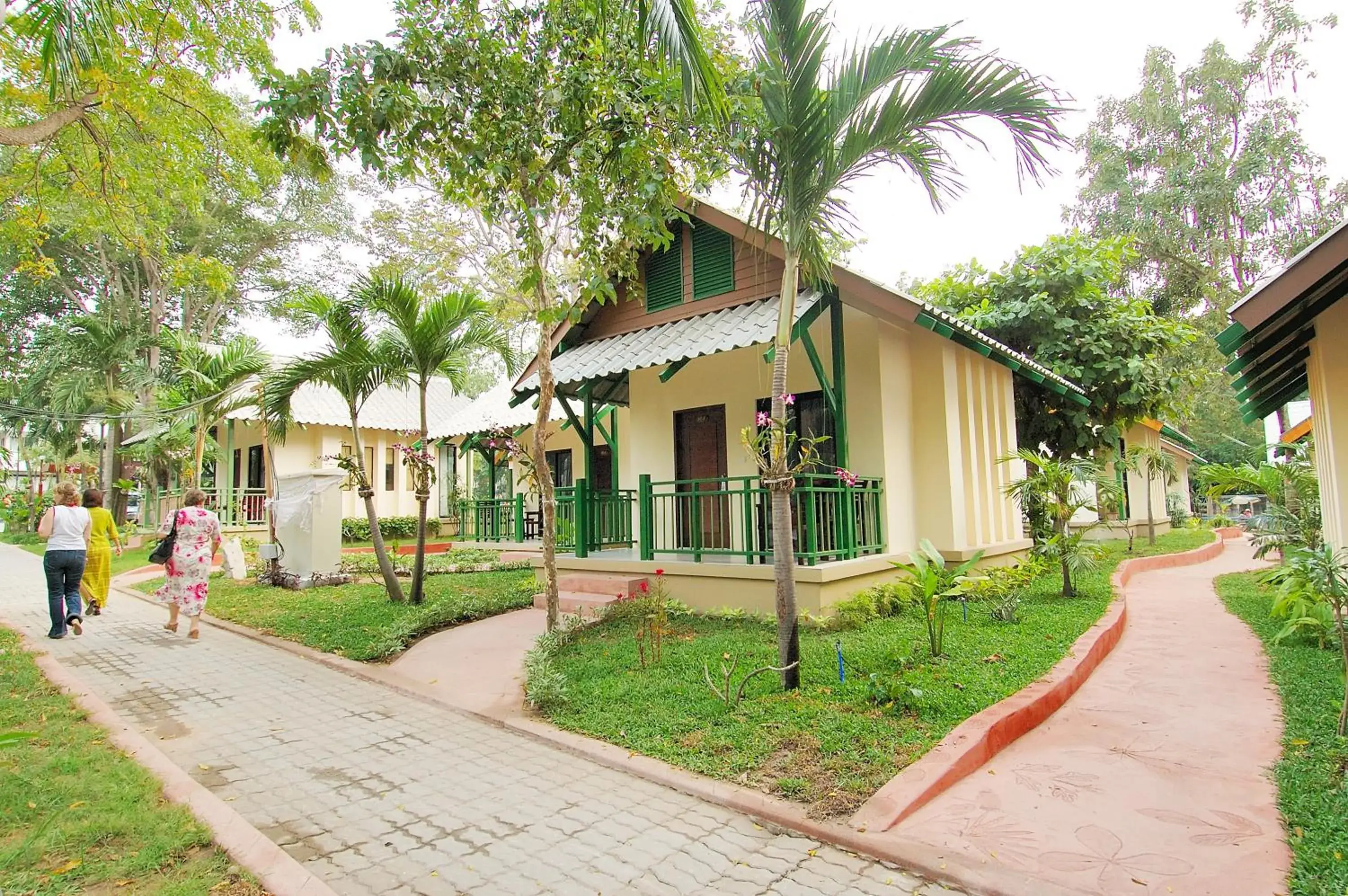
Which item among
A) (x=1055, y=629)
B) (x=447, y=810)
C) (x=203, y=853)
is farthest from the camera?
(x=1055, y=629)

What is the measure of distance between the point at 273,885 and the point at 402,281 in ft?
24.0

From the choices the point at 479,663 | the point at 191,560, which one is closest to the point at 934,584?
the point at 479,663

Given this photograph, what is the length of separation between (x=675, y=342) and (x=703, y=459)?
7.97 feet

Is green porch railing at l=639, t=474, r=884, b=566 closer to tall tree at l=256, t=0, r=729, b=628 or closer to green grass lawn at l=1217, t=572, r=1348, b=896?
tall tree at l=256, t=0, r=729, b=628

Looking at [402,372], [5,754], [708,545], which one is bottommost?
[5,754]

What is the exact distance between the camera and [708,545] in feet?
32.5

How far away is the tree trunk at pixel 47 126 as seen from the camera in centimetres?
593

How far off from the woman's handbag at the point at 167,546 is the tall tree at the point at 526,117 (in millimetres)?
4999

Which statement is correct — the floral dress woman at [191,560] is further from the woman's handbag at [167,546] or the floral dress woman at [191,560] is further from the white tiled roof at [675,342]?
the white tiled roof at [675,342]

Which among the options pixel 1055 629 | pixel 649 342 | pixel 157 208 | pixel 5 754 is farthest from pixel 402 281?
pixel 1055 629

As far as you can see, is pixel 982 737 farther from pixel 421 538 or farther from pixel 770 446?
pixel 421 538

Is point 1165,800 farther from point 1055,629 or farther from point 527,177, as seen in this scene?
point 527,177

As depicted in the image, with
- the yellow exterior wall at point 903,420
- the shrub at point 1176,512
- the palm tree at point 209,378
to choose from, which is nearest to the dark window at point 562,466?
the palm tree at point 209,378

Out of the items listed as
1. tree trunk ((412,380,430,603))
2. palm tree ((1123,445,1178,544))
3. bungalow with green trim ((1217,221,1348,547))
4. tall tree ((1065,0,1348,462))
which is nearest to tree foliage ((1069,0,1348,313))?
tall tree ((1065,0,1348,462))
